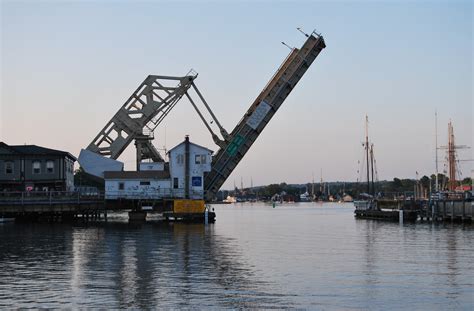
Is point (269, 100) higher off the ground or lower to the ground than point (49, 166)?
higher

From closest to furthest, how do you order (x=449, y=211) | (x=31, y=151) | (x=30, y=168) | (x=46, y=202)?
(x=46, y=202) < (x=449, y=211) < (x=30, y=168) < (x=31, y=151)

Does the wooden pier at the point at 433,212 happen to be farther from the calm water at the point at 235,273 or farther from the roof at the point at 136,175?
the roof at the point at 136,175

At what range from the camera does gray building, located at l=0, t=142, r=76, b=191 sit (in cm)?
6141

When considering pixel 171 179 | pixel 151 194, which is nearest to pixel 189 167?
pixel 171 179

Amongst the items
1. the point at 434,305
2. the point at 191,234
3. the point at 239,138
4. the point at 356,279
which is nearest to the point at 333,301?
the point at 434,305

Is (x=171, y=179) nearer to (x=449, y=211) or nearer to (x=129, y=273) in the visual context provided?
(x=449, y=211)

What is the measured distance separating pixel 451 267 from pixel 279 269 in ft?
19.6

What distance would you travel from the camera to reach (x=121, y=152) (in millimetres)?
57812

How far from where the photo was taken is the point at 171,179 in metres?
57.1

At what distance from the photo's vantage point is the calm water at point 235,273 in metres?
18.1

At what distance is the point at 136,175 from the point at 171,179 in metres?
2.83

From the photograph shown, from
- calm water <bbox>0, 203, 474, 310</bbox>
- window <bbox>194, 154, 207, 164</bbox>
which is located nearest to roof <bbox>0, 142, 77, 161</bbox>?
window <bbox>194, 154, 207, 164</bbox>

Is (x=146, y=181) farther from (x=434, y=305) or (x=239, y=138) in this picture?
(x=434, y=305)

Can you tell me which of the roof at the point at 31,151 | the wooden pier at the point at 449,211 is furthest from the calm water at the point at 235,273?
the roof at the point at 31,151
